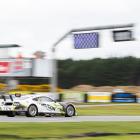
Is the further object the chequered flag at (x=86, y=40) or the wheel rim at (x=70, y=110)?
the chequered flag at (x=86, y=40)

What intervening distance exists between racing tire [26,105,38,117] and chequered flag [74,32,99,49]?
630 inches

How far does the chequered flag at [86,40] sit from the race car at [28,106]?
1518cm

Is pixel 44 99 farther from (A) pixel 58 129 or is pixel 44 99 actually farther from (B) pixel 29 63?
(B) pixel 29 63

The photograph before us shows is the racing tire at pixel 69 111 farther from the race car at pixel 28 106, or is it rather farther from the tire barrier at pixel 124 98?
the tire barrier at pixel 124 98

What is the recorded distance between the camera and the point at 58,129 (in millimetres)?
16000

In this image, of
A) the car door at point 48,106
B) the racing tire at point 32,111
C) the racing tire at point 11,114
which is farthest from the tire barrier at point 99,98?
the racing tire at point 11,114

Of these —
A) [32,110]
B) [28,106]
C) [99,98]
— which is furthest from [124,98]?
[28,106]

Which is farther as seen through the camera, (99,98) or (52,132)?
(99,98)

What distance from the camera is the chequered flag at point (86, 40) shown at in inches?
1581

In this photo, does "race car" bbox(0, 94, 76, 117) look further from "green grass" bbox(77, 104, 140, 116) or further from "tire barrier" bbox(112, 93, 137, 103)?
"tire barrier" bbox(112, 93, 137, 103)

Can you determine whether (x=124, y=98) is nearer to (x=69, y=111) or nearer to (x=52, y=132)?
(x=69, y=111)

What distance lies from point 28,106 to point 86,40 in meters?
17.5

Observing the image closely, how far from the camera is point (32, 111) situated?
2423 cm

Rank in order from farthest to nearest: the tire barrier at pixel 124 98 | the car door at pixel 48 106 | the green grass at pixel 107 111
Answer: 1. the tire barrier at pixel 124 98
2. the green grass at pixel 107 111
3. the car door at pixel 48 106
